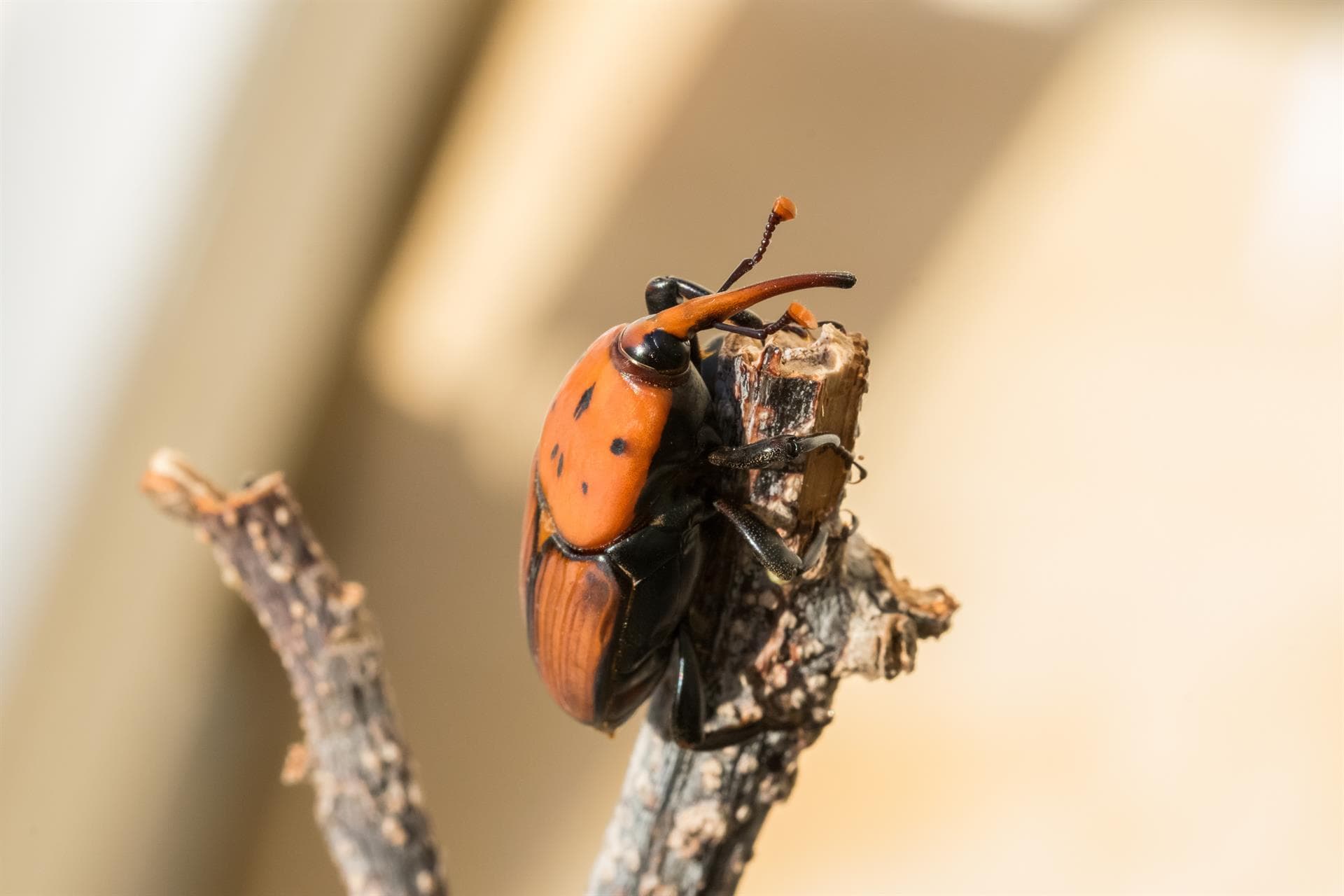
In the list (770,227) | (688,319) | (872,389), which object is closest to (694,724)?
(688,319)

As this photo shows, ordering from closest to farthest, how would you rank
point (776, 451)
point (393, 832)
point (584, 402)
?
point (776, 451) → point (584, 402) → point (393, 832)

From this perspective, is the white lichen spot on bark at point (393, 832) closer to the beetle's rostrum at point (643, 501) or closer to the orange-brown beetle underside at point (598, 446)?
the beetle's rostrum at point (643, 501)

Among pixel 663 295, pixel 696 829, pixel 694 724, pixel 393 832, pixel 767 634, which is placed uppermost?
pixel 663 295

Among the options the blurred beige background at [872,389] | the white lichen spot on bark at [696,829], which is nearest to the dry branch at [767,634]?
the white lichen spot on bark at [696,829]

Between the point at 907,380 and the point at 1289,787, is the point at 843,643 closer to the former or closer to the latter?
the point at 907,380

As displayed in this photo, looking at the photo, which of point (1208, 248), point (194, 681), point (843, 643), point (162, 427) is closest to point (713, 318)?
point (843, 643)

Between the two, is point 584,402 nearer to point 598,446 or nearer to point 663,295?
point 598,446
